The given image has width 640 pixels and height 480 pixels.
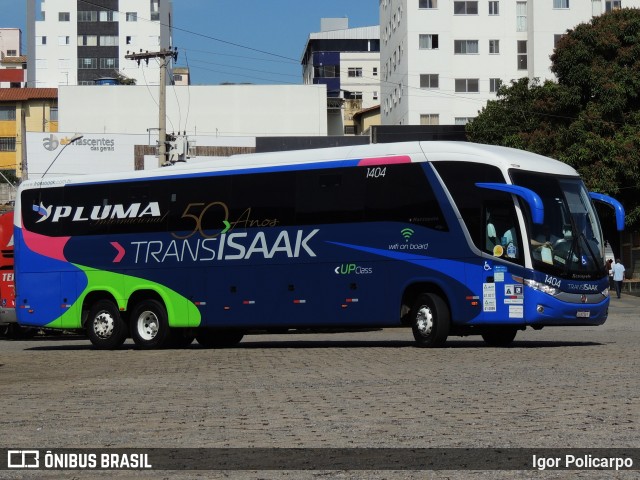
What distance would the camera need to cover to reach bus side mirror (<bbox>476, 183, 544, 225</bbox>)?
73.5ft

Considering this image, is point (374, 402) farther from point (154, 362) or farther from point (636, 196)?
point (636, 196)

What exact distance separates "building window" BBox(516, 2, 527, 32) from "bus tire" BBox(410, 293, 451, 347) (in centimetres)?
7074

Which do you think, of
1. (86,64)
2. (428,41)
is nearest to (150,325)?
(428,41)

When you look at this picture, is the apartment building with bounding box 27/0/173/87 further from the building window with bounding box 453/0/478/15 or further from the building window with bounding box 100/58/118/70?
the building window with bounding box 453/0/478/15

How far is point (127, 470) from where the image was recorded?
8.64 metres

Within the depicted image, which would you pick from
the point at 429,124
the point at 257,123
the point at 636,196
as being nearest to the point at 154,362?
the point at 636,196

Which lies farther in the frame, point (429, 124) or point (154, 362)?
point (429, 124)

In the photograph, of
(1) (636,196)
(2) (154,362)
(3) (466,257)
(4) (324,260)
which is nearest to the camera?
(2) (154,362)

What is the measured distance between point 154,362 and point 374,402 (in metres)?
9.42

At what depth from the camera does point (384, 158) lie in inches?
967

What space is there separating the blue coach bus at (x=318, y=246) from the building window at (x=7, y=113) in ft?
287

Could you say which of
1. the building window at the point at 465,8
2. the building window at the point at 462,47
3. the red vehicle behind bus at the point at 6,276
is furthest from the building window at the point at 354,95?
the red vehicle behind bus at the point at 6,276

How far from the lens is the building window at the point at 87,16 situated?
14175 centimetres

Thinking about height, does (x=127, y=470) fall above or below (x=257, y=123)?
below
